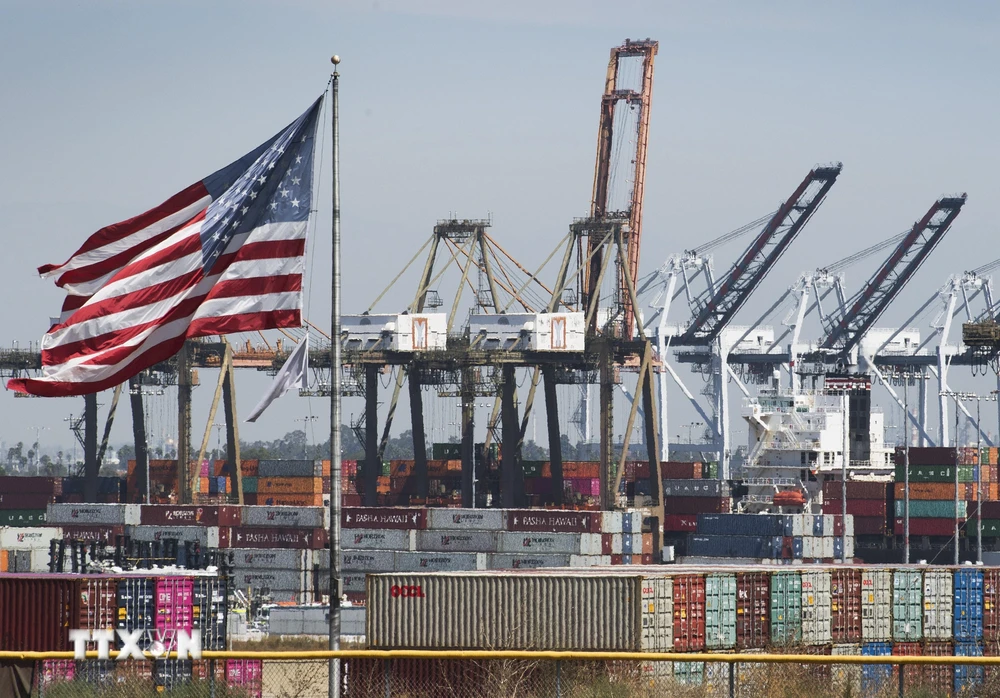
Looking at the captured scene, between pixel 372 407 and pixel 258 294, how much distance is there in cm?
7956

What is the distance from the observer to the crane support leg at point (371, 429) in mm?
99688

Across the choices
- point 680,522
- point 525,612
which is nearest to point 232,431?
point 680,522

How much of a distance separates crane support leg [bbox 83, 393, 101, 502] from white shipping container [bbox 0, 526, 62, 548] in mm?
20731

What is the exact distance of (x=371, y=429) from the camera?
330ft

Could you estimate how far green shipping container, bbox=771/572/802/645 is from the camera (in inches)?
1379

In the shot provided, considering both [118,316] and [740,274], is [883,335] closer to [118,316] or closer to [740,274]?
[740,274]

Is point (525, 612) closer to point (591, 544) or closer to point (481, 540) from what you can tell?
point (591, 544)

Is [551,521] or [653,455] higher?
[653,455]

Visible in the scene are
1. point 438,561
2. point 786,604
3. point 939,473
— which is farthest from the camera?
point 939,473

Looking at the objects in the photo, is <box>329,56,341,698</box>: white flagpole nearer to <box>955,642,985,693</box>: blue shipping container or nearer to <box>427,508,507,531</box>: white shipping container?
<box>955,642,985,693</box>: blue shipping container

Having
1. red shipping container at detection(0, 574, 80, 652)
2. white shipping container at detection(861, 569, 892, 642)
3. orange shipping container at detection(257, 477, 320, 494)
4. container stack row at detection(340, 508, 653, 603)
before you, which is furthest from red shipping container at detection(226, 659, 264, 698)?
orange shipping container at detection(257, 477, 320, 494)

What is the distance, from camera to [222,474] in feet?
417

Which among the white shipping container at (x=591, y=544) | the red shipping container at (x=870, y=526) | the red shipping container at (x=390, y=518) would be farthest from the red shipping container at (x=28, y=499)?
the red shipping container at (x=870, y=526)

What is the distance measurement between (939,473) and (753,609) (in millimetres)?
54698
